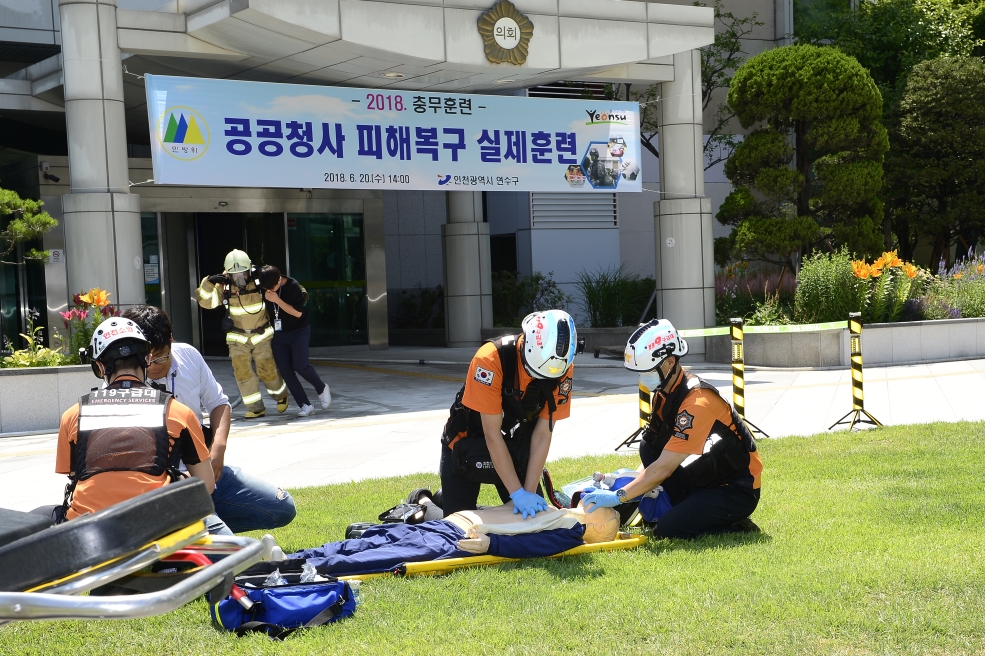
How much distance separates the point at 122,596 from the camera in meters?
2.49

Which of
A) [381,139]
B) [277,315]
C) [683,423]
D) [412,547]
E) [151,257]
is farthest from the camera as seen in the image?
[151,257]

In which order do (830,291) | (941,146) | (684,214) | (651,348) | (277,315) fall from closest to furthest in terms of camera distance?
(651,348) < (277,315) < (830,291) < (684,214) < (941,146)

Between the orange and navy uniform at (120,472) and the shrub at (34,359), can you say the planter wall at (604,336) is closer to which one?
the shrub at (34,359)

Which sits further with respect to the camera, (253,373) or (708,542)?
(253,373)

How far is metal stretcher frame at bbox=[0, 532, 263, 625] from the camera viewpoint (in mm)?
2346

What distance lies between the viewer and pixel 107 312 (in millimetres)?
11812

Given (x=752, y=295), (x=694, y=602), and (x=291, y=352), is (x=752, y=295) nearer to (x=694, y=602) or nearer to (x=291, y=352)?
(x=291, y=352)

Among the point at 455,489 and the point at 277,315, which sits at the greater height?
the point at 277,315

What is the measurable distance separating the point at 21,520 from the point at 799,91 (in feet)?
55.4

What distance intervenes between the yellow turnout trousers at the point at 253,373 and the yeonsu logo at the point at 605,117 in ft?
21.1

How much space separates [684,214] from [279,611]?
43.1ft

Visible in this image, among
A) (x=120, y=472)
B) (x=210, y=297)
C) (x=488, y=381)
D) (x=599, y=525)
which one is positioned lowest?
(x=599, y=525)

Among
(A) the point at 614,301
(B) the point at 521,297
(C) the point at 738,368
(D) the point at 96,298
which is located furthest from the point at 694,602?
(B) the point at 521,297

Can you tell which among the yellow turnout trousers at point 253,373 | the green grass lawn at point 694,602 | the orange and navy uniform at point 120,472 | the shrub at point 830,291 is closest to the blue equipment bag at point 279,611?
the green grass lawn at point 694,602
